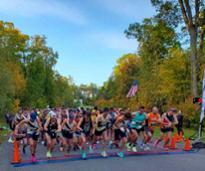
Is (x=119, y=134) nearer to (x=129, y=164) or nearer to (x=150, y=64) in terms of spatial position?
(x=129, y=164)

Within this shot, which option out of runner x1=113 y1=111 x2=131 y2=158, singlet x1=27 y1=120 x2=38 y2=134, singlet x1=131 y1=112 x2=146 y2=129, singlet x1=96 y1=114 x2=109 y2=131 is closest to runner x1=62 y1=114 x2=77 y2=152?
singlet x1=96 y1=114 x2=109 y2=131

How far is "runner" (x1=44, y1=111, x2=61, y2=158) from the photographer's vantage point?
55.9 feet

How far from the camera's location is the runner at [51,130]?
17031mm

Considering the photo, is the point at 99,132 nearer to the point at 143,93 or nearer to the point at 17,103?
the point at 143,93

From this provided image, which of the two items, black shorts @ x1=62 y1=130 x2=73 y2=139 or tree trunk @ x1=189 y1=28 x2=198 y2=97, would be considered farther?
tree trunk @ x1=189 y1=28 x2=198 y2=97

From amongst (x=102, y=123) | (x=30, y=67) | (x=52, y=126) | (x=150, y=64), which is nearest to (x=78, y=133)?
(x=52, y=126)

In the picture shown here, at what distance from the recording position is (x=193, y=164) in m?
14.8

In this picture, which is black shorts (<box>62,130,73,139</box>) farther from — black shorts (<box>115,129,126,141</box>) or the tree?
the tree

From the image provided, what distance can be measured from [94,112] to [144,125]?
3.64 meters

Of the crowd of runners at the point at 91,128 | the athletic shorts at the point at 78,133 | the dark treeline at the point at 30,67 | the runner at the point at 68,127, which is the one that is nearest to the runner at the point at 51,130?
the crowd of runners at the point at 91,128

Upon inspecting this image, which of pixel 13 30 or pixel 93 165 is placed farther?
pixel 13 30

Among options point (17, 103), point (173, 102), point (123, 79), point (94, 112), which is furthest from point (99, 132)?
point (123, 79)

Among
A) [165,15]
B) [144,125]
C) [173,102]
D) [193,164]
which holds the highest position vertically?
[165,15]

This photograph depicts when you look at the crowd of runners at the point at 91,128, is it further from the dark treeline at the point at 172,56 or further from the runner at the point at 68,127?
the dark treeline at the point at 172,56
